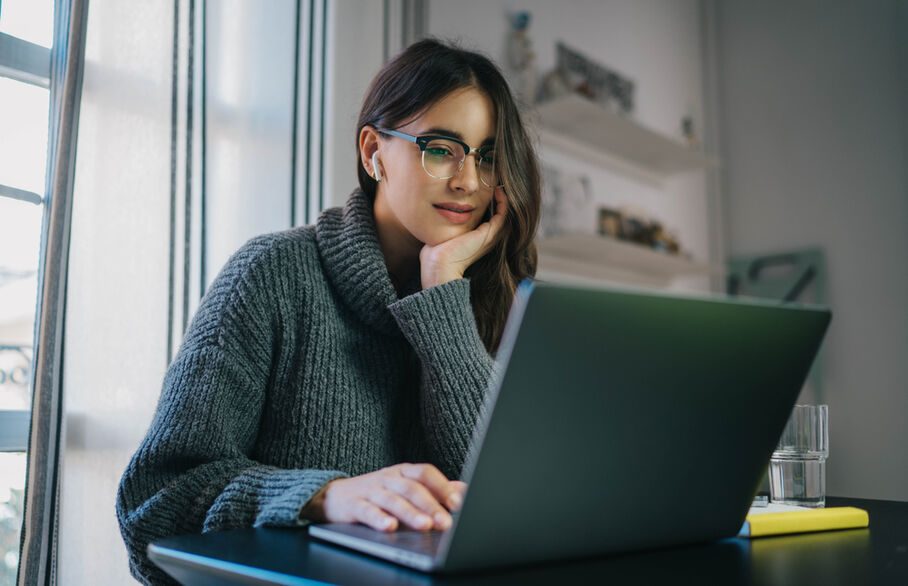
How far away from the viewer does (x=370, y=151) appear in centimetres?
123

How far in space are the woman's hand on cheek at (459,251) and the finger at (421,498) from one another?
1.67ft

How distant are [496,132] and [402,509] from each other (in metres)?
0.71

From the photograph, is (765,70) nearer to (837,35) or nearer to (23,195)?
(837,35)

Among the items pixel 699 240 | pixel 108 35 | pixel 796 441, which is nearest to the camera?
pixel 796 441

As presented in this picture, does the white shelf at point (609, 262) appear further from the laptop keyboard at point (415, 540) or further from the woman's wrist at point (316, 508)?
the laptop keyboard at point (415, 540)

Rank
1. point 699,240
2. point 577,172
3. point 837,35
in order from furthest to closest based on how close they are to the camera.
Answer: point 699,240 < point 837,35 < point 577,172

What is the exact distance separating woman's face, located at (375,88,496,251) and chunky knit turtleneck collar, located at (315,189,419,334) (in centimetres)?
7

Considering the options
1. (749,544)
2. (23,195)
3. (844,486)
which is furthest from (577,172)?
(749,544)

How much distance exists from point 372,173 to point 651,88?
240cm

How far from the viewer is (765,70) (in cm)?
345

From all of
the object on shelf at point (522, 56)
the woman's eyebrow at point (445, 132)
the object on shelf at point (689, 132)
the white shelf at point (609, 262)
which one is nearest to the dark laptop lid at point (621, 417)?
the woman's eyebrow at point (445, 132)

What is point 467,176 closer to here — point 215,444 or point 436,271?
point 436,271

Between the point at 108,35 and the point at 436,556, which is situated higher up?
the point at 108,35

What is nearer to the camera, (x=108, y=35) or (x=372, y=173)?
(x=372, y=173)
